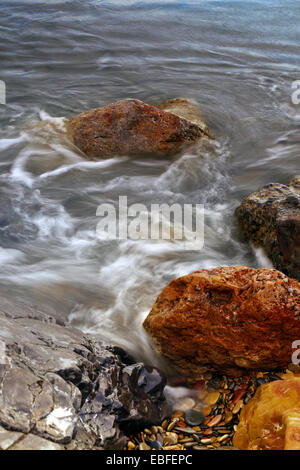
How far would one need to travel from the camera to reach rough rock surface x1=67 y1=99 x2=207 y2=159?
633 cm

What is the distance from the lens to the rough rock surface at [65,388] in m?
2.17

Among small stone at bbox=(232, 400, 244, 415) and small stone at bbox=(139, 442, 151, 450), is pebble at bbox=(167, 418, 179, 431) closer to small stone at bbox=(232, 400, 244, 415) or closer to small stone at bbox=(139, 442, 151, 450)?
small stone at bbox=(139, 442, 151, 450)

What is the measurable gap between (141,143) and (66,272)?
2661 millimetres

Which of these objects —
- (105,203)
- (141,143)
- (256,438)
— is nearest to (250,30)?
(141,143)

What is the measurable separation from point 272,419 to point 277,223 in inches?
81.0

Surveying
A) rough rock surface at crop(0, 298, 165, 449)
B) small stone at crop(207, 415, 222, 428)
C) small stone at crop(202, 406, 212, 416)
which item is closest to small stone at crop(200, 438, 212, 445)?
small stone at crop(207, 415, 222, 428)

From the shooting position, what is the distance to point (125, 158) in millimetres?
6422

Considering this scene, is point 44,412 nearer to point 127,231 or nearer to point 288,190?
point 127,231

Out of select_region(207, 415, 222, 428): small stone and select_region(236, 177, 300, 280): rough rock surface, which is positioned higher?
select_region(236, 177, 300, 280): rough rock surface

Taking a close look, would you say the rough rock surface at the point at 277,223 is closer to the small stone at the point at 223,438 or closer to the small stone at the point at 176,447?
the small stone at the point at 223,438

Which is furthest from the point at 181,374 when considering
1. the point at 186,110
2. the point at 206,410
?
the point at 186,110

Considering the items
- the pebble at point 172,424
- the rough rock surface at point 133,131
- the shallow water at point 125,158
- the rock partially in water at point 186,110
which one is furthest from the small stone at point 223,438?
the rock partially in water at point 186,110

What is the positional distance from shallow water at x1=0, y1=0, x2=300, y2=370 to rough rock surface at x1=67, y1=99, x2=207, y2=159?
21cm

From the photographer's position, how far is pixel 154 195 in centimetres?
602
